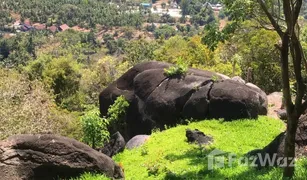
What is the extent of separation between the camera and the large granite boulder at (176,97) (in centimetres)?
1825

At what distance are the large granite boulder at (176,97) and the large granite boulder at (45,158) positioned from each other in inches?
376

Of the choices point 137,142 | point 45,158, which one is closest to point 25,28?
point 137,142

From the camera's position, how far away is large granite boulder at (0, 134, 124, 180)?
9711mm

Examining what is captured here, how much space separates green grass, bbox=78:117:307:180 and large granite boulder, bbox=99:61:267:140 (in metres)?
0.87

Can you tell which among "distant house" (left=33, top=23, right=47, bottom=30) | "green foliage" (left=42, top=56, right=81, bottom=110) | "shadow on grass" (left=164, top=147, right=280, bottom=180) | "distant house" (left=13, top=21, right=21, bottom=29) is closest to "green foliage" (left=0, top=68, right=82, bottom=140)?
"shadow on grass" (left=164, top=147, right=280, bottom=180)

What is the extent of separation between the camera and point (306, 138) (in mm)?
10445

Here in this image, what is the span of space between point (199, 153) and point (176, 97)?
6.76 meters

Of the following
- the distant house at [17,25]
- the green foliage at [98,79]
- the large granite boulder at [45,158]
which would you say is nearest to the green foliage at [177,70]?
the large granite boulder at [45,158]

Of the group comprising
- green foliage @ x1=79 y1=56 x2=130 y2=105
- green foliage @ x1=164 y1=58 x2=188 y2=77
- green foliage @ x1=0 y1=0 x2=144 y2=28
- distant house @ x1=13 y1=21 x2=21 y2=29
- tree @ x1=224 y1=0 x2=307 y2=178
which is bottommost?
distant house @ x1=13 y1=21 x2=21 y2=29

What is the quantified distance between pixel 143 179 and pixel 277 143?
4349 millimetres

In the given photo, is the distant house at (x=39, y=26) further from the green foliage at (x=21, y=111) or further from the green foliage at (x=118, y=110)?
the green foliage at (x=118, y=110)

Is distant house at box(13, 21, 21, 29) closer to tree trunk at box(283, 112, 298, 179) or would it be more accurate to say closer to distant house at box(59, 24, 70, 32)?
distant house at box(59, 24, 70, 32)

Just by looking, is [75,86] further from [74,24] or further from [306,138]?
[74,24]

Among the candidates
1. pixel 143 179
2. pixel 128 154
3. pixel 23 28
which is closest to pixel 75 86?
pixel 128 154
